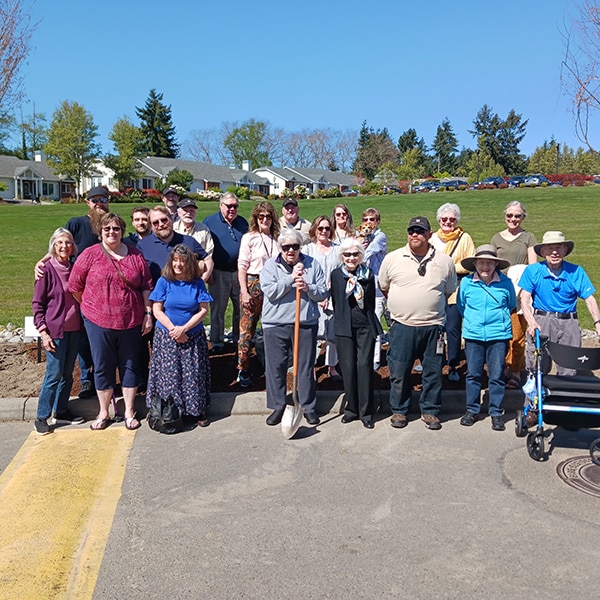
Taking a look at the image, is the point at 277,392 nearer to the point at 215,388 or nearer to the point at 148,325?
the point at 215,388

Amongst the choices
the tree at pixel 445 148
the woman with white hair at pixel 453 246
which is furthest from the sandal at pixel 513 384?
the tree at pixel 445 148

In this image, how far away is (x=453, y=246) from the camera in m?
6.44

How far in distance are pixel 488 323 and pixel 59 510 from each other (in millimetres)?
3930

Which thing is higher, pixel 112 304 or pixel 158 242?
pixel 158 242

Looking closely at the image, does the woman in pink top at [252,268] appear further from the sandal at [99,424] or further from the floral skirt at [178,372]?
the sandal at [99,424]

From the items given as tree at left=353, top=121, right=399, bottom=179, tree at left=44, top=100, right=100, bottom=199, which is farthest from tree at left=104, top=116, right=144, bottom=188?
tree at left=353, top=121, right=399, bottom=179

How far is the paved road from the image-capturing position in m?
3.38

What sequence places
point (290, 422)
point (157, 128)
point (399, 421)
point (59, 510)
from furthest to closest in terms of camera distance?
point (157, 128) → point (399, 421) → point (290, 422) → point (59, 510)

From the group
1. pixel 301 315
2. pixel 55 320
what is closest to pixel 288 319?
pixel 301 315

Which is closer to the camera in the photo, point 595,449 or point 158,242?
point 595,449

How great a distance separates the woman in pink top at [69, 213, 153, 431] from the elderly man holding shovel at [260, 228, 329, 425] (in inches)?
45.8

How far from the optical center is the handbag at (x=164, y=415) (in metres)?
5.54

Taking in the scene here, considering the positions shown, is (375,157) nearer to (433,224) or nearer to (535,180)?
(535,180)

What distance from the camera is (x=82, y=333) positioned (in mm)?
5762
